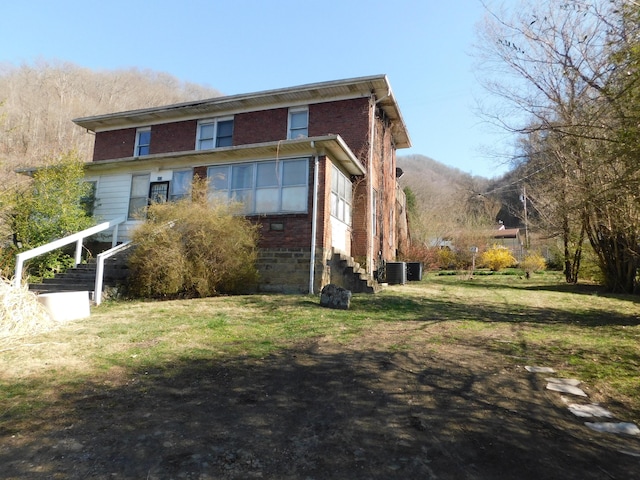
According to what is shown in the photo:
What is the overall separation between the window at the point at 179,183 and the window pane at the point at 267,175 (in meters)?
2.45

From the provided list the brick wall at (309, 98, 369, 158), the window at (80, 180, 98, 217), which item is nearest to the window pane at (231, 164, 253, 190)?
the brick wall at (309, 98, 369, 158)

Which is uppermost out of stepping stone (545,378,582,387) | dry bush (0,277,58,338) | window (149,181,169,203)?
window (149,181,169,203)

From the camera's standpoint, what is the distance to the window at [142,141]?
16.8 metres

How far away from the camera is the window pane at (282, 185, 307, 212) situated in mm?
10883

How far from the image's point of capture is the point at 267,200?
1127 centimetres

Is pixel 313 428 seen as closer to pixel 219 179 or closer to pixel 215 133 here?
pixel 219 179

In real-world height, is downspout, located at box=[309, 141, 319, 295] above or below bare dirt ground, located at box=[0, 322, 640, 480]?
above

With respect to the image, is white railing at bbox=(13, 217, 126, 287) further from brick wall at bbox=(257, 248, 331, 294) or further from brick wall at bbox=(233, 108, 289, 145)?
brick wall at bbox=(233, 108, 289, 145)

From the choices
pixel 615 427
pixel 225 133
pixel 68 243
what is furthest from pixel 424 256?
pixel 615 427

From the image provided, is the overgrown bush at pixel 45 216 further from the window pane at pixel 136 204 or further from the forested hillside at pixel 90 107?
the forested hillside at pixel 90 107

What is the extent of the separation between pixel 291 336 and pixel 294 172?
6.49 m

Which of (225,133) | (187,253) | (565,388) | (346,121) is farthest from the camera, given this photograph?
(225,133)

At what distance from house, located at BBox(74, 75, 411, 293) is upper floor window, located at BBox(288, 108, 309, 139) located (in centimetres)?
4

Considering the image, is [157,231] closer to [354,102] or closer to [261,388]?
[261,388]
